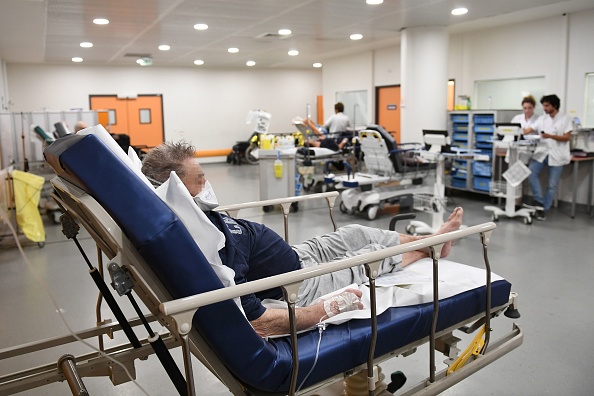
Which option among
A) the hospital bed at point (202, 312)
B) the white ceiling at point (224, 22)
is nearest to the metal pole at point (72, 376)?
the hospital bed at point (202, 312)

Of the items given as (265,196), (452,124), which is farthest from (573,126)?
(265,196)

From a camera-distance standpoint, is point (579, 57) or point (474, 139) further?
point (474, 139)

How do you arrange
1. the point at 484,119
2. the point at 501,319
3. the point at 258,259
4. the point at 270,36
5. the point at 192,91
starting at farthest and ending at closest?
the point at 192,91 → the point at 270,36 → the point at 484,119 → the point at 501,319 → the point at 258,259

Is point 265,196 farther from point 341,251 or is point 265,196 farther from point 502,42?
point 502,42

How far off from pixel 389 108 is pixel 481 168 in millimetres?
3819

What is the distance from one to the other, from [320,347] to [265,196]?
498 cm

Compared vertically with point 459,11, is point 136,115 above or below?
below

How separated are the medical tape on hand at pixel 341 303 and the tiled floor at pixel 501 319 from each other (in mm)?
959

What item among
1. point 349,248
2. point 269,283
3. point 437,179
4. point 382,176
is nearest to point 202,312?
point 269,283

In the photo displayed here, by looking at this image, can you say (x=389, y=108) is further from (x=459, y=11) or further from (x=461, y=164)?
(x=459, y=11)

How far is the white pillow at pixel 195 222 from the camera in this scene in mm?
1597

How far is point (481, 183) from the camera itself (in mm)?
7230

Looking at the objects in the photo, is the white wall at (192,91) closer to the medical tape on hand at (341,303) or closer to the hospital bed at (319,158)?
the hospital bed at (319,158)

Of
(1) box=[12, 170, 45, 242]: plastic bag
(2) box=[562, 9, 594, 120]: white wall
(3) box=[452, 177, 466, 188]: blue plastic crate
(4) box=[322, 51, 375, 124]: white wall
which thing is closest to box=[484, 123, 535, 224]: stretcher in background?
(3) box=[452, 177, 466, 188]: blue plastic crate
